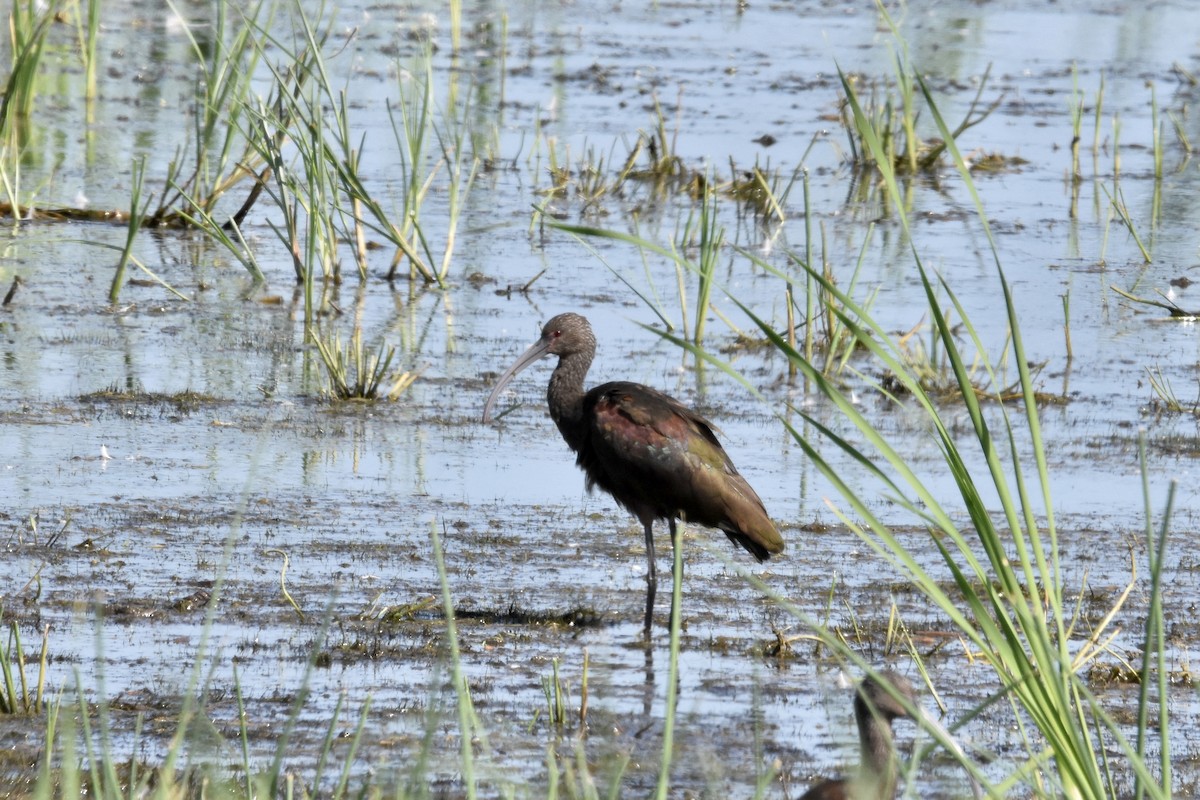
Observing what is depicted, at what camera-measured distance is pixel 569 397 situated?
6.55 m

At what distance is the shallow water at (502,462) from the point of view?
492 centimetres

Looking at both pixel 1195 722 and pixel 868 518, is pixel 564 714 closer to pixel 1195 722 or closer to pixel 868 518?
pixel 1195 722

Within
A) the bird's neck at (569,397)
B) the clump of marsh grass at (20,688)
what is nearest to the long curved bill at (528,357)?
the bird's neck at (569,397)

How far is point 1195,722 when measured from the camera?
501 centimetres

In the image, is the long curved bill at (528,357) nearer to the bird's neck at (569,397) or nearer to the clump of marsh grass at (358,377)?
the bird's neck at (569,397)

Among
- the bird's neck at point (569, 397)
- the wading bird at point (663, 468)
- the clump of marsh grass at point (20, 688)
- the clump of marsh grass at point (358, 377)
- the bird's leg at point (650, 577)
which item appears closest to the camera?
the clump of marsh grass at point (20, 688)

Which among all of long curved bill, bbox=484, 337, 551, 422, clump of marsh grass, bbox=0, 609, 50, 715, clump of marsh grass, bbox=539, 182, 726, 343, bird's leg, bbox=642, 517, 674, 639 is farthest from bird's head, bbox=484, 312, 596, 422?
clump of marsh grass, bbox=0, 609, 50, 715

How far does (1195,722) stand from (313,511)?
3124mm

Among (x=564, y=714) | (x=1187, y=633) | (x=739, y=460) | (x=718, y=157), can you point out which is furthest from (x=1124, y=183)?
(x=564, y=714)

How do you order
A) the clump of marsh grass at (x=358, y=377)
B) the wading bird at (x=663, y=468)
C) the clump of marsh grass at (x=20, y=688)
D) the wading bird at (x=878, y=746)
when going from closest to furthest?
the wading bird at (x=878, y=746) < the clump of marsh grass at (x=20, y=688) < the wading bird at (x=663, y=468) < the clump of marsh grass at (x=358, y=377)

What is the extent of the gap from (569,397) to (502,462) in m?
1.10

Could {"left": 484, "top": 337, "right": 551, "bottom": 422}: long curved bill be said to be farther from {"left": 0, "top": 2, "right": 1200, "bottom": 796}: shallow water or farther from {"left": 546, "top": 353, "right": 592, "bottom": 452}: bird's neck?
{"left": 0, "top": 2, "right": 1200, "bottom": 796}: shallow water

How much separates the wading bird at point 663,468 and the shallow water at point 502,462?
0.22 metres

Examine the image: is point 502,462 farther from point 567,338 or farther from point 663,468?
point 663,468
